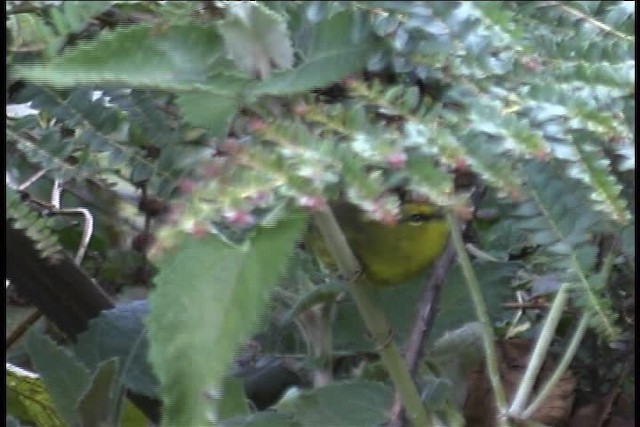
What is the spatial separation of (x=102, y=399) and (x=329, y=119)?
21cm

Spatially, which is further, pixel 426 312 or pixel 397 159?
pixel 426 312

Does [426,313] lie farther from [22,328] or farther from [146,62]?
[22,328]

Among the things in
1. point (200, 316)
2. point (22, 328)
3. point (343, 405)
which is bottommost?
point (22, 328)

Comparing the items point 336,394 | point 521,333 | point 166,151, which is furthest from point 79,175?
point 521,333

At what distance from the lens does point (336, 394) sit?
49 cm

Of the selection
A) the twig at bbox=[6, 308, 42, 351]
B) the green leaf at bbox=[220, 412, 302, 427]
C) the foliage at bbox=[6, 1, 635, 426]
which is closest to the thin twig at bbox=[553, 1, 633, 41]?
the foliage at bbox=[6, 1, 635, 426]

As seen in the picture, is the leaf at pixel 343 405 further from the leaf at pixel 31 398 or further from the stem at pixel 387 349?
the leaf at pixel 31 398

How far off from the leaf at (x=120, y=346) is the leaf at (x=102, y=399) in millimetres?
50

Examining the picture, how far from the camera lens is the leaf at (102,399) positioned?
471 millimetres

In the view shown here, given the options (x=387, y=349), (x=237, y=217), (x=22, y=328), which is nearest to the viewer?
(x=237, y=217)

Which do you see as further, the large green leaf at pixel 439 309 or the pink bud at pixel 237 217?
the large green leaf at pixel 439 309

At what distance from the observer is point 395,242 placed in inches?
20.1

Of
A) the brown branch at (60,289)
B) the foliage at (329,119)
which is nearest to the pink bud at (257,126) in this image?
the foliage at (329,119)

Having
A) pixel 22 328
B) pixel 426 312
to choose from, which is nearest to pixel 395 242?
pixel 426 312
